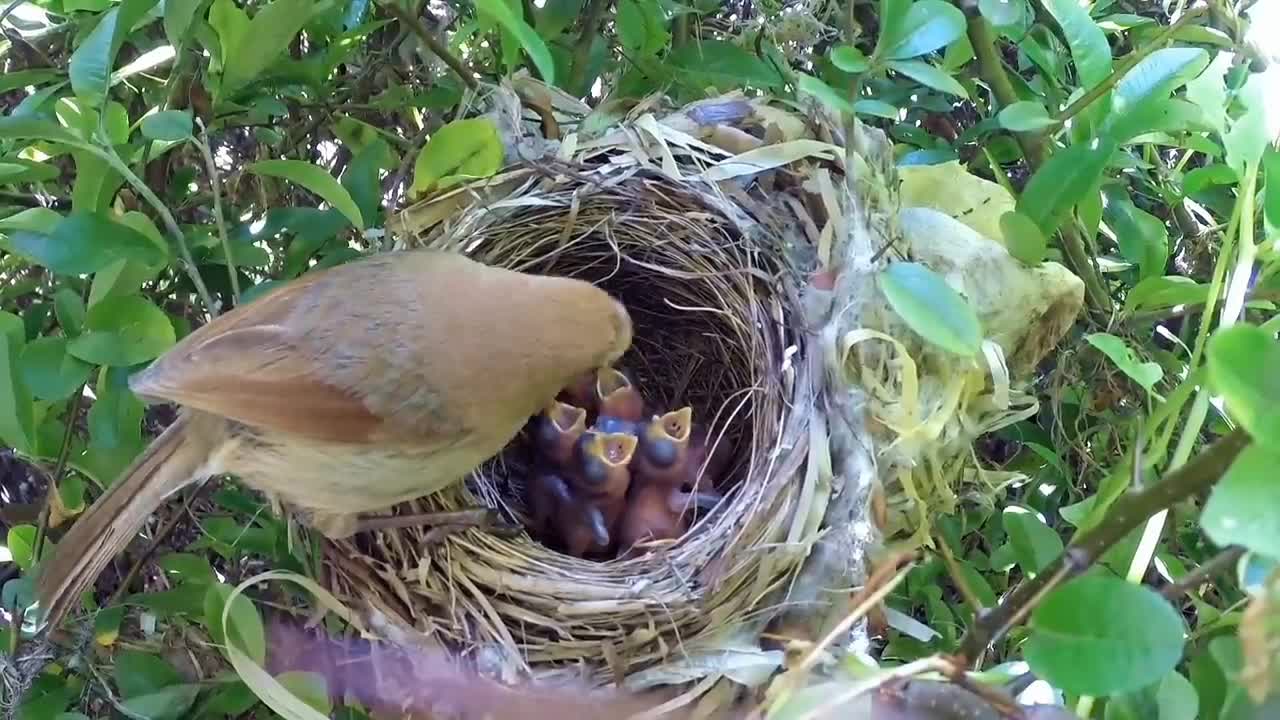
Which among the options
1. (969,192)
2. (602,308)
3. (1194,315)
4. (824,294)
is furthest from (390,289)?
(1194,315)

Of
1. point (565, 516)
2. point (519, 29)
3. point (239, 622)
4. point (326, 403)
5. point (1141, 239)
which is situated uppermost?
point (519, 29)

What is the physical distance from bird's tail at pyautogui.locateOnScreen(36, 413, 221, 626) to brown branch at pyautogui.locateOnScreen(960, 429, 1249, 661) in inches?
37.4

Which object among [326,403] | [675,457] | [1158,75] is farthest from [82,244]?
[1158,75]

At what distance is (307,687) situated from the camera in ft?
3.90

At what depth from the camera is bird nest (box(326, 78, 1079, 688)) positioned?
1207mm

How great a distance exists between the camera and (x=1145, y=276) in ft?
4.22

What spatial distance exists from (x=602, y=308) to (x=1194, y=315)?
2.60ft

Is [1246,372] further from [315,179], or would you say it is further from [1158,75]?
[315,179]

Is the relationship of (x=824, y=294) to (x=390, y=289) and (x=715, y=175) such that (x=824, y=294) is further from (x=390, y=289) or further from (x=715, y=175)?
(x=390, y=289)

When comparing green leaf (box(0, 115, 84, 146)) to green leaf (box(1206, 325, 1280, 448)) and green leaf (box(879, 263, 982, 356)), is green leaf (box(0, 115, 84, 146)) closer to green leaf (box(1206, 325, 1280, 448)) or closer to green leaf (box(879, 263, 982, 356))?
green leaf (box(879, 263, 982, 356))

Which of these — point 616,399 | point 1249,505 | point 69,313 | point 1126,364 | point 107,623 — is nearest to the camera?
point 1249,505

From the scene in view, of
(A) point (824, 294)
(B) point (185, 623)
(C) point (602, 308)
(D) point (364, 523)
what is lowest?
(B) point (185, 623)

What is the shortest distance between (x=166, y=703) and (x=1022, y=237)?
1.10 meters

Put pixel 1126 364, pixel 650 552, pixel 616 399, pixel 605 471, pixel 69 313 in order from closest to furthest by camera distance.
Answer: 1. pixel 1126 364
2. pixel 69 313
3. pixel 650 552
4. pixel 605 471
5. pixel 616 399
